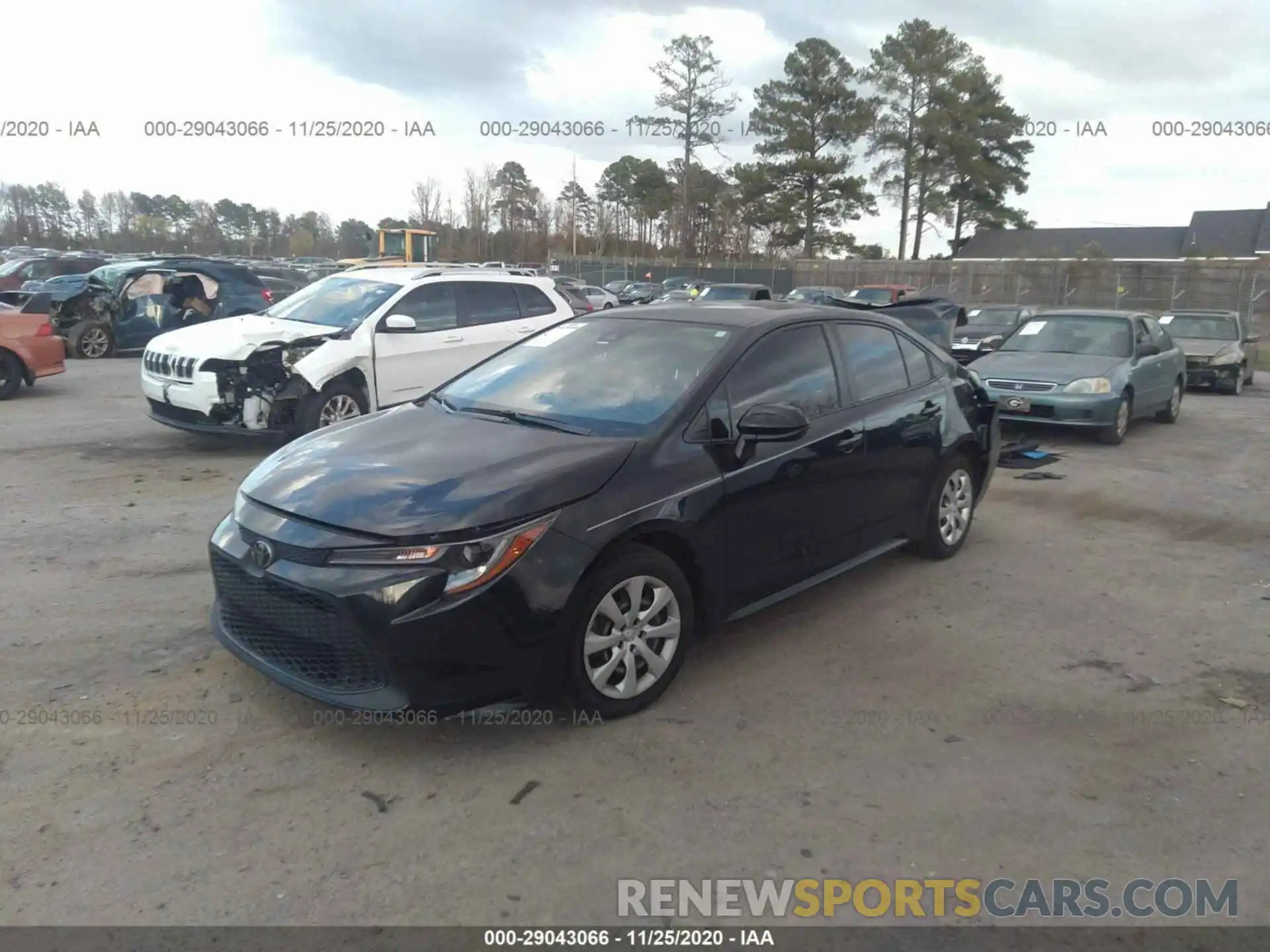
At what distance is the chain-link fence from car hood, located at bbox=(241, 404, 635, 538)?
37313 millimetres

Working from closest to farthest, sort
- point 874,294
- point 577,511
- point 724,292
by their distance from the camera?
point 577,511
point 724,292
point 874,294

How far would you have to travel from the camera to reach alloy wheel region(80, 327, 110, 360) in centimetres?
1684

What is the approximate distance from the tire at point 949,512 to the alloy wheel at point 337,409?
17.1ft

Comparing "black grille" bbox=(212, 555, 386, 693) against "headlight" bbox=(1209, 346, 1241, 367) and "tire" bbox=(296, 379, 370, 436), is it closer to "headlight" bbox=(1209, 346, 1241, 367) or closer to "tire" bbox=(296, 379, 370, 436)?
"tire" bbox=(296, 379, 370, 436)

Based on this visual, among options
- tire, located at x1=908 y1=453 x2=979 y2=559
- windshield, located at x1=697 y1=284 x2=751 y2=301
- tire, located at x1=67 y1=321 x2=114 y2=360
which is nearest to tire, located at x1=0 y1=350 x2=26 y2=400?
tire, located at x1=67 y1=321 x2=114 y2=360

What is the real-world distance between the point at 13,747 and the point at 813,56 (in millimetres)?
52886

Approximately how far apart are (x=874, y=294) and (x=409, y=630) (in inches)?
894

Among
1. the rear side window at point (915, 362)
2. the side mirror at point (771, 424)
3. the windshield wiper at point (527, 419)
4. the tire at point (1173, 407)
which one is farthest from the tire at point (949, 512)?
the tire at point (1173, 407)

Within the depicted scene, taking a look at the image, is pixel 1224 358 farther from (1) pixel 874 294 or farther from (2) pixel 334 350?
(2) pixel 334 350

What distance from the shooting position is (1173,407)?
12.8 metres

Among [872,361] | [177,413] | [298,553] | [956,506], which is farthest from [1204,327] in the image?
[298,553]

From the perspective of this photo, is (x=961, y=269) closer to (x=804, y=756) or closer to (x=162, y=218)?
(x=804, y=756)

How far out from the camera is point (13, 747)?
3637mm

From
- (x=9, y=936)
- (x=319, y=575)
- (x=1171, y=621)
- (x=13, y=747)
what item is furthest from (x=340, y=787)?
(x=1171, y=621)
